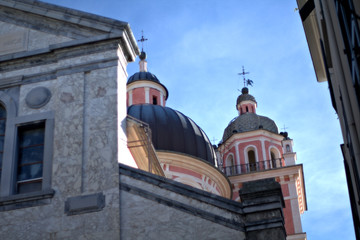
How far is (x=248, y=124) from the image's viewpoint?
45125 mm

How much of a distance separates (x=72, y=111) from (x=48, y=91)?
94 centimetres

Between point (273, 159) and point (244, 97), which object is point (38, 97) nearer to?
point (273, 159)

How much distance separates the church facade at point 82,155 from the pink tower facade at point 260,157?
2548 centimetres

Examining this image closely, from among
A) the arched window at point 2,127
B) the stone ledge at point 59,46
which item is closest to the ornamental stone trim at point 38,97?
the arched window at point 2,127

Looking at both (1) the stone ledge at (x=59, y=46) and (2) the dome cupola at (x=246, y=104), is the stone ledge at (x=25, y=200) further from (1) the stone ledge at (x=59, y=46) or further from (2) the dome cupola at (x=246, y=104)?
(2) the dome cupola at (x=246, y=104)

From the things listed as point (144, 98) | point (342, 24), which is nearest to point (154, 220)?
point (342, 24)

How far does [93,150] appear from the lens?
12.9m

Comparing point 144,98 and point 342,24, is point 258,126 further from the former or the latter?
point 342,24

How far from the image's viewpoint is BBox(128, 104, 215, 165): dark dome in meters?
32.0

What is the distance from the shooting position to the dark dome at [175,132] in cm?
3200

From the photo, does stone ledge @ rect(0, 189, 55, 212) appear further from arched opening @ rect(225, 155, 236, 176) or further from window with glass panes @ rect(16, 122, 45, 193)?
arched opening @ rect(225, 155, 236, 176)

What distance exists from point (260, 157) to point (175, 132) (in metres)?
12.4

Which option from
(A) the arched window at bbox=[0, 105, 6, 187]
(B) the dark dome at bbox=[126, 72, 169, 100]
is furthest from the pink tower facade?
(A) the arched window at bbox=[0, 105, 6, 187]

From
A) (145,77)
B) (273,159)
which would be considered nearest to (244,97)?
(273,159)
